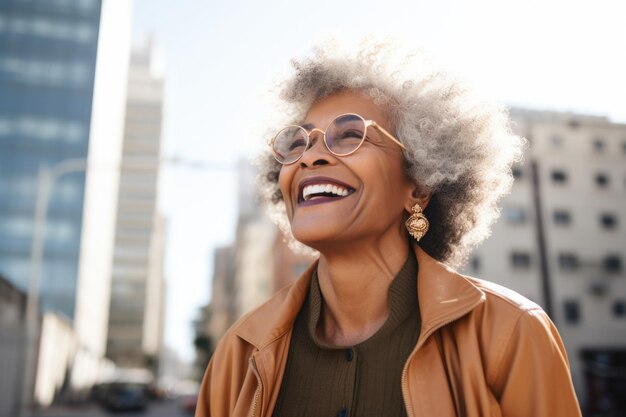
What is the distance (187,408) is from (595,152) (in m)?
26.9

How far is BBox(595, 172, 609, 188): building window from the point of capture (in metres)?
34.4

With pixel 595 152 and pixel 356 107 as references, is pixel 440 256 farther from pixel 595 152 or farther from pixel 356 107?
pixel 595 152

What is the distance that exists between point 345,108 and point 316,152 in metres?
0.27

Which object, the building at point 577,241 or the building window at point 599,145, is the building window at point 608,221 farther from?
the building window at point 599,145

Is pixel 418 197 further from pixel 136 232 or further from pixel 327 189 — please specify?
pixel 136 232

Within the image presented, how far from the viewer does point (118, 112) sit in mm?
75188

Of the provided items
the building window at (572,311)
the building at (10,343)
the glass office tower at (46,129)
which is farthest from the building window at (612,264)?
the glass office tower at (46,129)

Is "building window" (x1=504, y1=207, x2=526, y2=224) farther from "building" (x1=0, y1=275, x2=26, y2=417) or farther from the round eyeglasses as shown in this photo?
the round eyeglasses

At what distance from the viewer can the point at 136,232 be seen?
106 metres

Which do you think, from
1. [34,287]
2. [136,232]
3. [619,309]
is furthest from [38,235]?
→ [136,232]

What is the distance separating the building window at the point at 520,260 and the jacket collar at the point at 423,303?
32.2 m

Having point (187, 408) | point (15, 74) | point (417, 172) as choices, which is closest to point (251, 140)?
point (417, 172)

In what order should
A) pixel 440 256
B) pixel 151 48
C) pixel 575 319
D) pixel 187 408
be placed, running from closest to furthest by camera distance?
pixel 440 256 < pixel 187 408 < pixel 575 319 < pixel 151 48

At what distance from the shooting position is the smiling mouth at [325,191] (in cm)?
215
